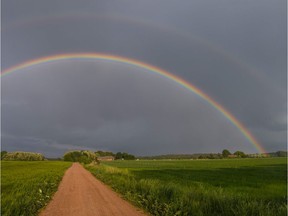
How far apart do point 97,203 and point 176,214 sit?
18.7 ft

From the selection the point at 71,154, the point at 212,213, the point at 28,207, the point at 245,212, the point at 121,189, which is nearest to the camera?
the point at 245,212

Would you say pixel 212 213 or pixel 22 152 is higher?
pixel 22 152

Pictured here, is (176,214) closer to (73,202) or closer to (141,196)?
(141,196)

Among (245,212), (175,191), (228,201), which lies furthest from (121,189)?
(245,212)

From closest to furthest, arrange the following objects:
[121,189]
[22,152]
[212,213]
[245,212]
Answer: [245,212] → [212,213] → [121,189] → [22,152]

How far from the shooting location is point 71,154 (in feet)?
652

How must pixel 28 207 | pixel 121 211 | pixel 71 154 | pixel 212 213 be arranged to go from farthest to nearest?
pixel 71 154, pixel 121 211, pixel 28 207, pixel 212 213

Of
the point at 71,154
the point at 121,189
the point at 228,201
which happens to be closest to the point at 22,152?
the point at 71,154

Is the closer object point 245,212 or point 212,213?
point 245,212

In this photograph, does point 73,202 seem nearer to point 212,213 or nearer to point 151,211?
point 151,211

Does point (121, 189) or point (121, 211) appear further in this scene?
point (121, 189)

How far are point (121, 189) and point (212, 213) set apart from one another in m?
11.4

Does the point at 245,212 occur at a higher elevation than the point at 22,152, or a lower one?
lower

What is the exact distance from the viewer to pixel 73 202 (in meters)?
16.4
